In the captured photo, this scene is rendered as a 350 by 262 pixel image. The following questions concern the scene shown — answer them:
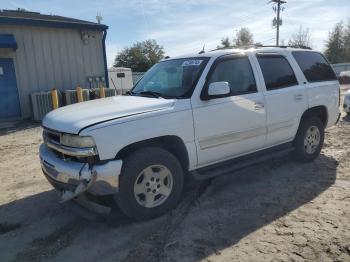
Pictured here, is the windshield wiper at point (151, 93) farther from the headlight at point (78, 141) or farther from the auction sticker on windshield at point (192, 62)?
the headlight at point (78, 141)

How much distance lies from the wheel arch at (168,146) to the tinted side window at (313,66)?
2.82m

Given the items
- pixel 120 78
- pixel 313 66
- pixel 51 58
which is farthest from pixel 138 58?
pixel 313 66

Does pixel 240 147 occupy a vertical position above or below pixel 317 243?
above

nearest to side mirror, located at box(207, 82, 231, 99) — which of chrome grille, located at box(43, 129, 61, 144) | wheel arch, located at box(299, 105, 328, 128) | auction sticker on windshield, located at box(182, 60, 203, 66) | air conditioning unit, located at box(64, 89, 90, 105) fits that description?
auction sticker on windshield, located at box(182, 60, 203, 66)

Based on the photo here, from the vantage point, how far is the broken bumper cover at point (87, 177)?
3.72 metres

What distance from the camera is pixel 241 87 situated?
5.00m

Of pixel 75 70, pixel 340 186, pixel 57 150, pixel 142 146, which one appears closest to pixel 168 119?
pixel 142 146

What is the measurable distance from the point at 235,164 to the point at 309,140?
1.93m

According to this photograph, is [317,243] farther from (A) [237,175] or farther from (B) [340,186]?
(A) [237,175]

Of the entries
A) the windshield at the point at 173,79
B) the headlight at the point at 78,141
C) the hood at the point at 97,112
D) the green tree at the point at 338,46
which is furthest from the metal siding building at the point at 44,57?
the green tree at the point at 338,46

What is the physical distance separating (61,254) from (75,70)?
12288mm

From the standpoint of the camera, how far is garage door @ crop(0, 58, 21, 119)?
42.2 ft

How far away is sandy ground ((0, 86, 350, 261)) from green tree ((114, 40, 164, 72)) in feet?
162

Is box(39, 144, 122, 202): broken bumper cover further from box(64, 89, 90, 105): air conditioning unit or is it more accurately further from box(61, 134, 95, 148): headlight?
box(64, 89, 90, 105): air conditioning unit
